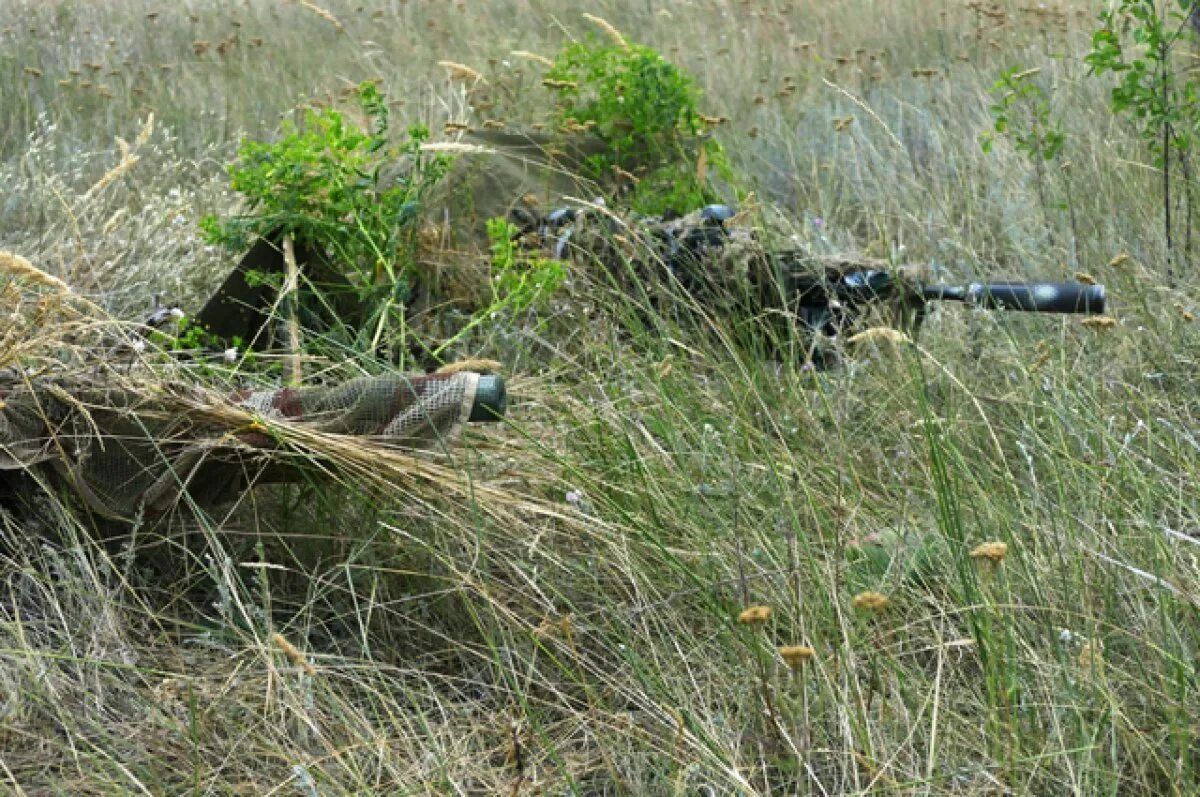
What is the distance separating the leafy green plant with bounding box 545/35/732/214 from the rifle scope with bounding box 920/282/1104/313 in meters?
1.15

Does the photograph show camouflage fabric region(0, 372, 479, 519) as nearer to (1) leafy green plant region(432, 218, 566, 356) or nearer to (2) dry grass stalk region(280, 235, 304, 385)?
(2) dry grass stalk region(280, 235, 304, 385)

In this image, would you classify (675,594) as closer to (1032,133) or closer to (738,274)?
(738,274)

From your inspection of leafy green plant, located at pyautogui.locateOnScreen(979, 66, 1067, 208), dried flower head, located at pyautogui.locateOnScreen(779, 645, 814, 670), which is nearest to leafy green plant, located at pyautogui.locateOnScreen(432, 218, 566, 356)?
leafy green plant, located at pyautogui.locateOnScreen(979, 66, 1067, 208)

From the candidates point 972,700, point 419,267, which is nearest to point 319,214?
point 419,267

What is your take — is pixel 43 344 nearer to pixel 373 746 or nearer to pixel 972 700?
pixel 373 746

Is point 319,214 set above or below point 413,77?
above

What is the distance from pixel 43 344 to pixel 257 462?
0.42 metres

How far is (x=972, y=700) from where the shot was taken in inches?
85.9

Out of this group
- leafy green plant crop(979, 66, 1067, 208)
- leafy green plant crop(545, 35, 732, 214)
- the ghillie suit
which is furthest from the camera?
leafy green plant crop(545, 35, 732, 214)

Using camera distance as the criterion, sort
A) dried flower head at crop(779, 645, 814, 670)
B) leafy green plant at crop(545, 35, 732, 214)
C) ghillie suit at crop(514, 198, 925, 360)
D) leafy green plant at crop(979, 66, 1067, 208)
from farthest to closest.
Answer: leafy green plant at crop(545, 35, 732, 214), leafy green plant at crop(979, 66, 1067, 208), ghillie suit at crop(514, 198, 925, 360), dried flower head at crop(779, 645, 814, 670)

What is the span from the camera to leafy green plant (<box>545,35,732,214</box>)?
4336 mm

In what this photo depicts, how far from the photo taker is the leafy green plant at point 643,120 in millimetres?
4336

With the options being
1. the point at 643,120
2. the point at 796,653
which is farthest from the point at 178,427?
the point at 643,120

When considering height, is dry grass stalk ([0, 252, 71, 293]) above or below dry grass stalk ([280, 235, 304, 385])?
above
